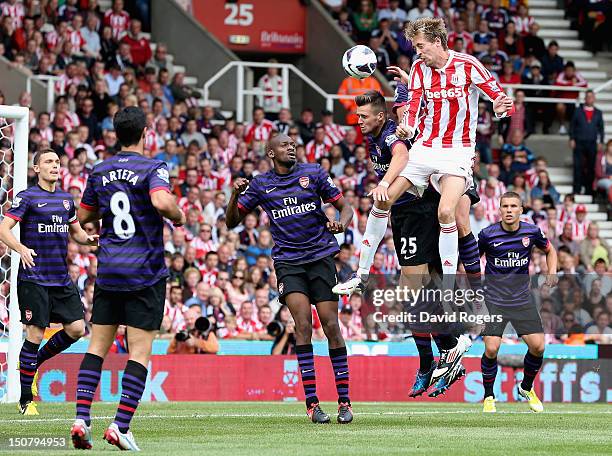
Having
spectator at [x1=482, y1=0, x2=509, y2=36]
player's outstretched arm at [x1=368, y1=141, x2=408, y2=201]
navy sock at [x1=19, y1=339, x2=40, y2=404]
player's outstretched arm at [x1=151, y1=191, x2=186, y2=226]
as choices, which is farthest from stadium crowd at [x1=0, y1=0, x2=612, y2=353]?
player's outstretched arm at [x1=151, y1=191, x2=186, y2=226]

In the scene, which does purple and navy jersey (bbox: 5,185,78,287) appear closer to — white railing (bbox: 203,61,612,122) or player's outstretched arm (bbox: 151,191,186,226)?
player's outstretched arm (bbox: 151,191,186,226)

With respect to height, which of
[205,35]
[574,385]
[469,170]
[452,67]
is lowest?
[574,385]

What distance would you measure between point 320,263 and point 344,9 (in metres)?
17.0

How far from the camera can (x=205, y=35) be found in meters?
27.4

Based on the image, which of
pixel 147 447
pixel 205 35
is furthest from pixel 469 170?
pixel 205 35

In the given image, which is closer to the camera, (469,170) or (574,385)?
(469,170)

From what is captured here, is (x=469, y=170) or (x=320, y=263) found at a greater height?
(x=469, y=170)

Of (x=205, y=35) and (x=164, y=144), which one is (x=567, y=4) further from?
(x=164, y=144)

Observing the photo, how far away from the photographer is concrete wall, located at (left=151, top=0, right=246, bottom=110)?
2736 cm

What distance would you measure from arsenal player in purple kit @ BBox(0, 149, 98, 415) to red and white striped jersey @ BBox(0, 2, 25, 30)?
34.4ft

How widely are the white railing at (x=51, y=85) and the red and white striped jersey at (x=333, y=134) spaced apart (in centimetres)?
487

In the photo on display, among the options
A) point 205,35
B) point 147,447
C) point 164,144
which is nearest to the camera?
point 147,447

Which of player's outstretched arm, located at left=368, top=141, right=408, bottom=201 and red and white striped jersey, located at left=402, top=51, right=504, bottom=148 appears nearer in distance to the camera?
player's outstretched arm, located at left=368, top=141, right=408, bottom=201

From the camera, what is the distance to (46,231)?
14.0 m
